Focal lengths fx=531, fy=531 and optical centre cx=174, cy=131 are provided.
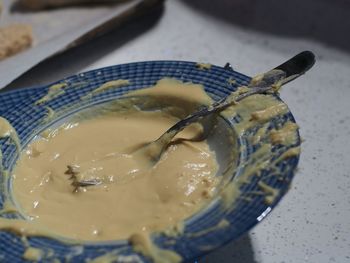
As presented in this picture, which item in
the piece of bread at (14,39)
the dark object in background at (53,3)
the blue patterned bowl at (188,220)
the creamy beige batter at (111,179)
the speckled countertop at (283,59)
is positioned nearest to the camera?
the blue patterned bowl at (188,220)

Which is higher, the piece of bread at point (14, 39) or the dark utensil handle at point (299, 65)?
the dark utensil handle at point (299, 65)

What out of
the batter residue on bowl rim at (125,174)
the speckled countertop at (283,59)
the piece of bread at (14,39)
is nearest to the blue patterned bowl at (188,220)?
the batter residue on bowl rim at (125,174)

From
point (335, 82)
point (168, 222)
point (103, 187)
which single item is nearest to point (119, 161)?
point (103, 187)

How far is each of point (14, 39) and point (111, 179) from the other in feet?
2.74

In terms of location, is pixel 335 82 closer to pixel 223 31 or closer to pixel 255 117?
pixel 223 31

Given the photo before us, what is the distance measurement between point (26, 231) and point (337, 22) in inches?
50.3

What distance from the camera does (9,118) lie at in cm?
114

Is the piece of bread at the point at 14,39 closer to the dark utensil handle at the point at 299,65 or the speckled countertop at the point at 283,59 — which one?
the speckled countertop at the point at 283,59

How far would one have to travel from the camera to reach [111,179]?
1.01 meters

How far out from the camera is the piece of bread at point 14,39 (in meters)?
1.64

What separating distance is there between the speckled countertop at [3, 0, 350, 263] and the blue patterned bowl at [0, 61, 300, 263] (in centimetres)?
20

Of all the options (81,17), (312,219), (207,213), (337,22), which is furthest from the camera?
(81,17)

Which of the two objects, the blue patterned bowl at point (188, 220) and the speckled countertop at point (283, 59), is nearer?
the blue patterned bowl at point (188, 220)

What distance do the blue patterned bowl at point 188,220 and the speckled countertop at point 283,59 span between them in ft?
0.66
